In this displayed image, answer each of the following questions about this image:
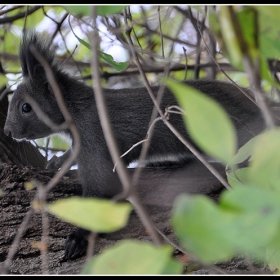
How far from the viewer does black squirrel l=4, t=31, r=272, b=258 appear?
2332mm

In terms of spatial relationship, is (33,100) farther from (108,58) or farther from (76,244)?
(108,58)

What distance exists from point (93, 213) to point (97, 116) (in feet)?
5.68

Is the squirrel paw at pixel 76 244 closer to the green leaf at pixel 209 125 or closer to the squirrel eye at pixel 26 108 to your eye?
the squirrel eye at pixel 26 108

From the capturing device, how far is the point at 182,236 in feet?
2.29

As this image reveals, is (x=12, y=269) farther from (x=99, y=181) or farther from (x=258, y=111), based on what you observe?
(x=258, y=111)

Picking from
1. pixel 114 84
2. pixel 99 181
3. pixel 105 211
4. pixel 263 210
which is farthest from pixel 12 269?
pixel 114 84

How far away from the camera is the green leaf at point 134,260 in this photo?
2.37 ft

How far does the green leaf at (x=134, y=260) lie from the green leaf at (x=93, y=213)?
0.25 feet


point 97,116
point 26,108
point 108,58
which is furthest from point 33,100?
point 108,58

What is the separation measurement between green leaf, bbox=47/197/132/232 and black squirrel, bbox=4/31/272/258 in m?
1.60

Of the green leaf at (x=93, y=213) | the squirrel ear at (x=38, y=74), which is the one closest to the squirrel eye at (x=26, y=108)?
the squirrel ear at (x=38, y=74)

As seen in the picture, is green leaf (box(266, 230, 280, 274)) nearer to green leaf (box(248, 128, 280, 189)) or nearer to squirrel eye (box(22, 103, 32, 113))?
green leaf (box(248, 128, 280, 189))

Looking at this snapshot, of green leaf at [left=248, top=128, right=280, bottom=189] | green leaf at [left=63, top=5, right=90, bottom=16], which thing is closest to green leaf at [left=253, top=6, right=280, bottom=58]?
green leaf at [left=248, top=128, right=280, bottom=189]

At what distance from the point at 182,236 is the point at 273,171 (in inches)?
8.0
